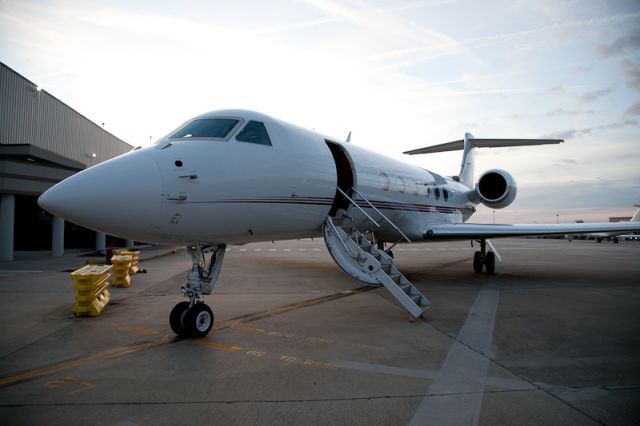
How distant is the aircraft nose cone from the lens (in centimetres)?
454

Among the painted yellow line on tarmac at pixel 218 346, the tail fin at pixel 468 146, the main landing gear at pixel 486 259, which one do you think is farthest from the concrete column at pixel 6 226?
the main landing gear at pixel 486 259

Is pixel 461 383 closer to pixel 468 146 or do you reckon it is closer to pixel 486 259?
pixel 486 259

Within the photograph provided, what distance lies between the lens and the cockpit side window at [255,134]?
19.9 feet

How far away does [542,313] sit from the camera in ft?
24.8

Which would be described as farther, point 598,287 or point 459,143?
point 459,143

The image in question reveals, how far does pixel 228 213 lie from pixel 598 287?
1033cm

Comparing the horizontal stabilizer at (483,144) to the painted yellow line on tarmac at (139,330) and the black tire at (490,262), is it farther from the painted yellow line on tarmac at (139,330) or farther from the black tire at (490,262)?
the painted yellow line on tarmac at (139,330)

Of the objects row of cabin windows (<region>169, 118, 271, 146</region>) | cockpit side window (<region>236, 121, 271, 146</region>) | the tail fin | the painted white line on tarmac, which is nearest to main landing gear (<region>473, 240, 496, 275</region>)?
the tail fin

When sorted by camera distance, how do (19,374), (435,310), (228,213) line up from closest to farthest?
(19,374) < (228,213) < (435,310)

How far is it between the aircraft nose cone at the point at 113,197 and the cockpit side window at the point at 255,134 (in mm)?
1468

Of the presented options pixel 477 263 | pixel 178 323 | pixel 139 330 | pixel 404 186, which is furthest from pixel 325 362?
pixel 477 263

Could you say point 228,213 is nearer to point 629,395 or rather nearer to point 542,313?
point 629,395

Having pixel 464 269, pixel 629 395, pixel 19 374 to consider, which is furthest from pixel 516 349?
pixel 464 269

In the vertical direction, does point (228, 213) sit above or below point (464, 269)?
above
